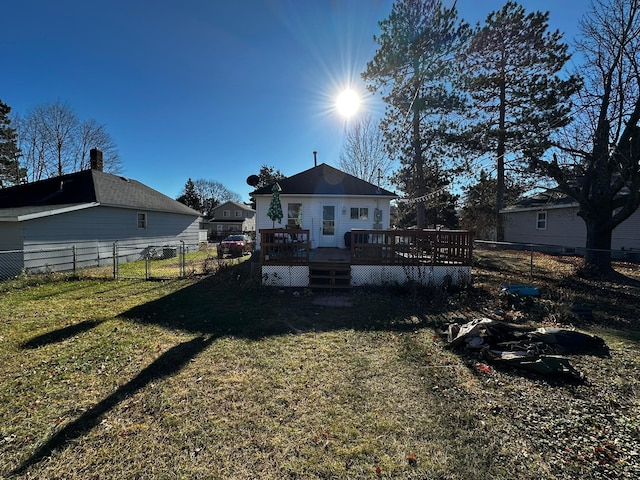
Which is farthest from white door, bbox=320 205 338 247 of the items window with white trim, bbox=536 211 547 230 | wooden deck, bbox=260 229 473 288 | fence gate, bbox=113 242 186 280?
window with white trim, bbox=536 211 547 230

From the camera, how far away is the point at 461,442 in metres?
2.42

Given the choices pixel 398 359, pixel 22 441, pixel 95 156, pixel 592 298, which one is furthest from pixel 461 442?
pixel 95 156

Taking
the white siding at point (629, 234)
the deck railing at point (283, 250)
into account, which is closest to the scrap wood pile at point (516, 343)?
the deck railing at point (283, 250)

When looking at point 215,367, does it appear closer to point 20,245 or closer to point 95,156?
point 20,245

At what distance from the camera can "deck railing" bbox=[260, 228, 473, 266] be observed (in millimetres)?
8109

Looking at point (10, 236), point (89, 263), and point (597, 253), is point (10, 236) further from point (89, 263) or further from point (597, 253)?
point (597, 253)

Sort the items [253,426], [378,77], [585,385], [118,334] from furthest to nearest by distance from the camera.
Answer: [378,77]
[118,334]
[585,385]
[253,426]

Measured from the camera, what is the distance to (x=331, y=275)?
816cm

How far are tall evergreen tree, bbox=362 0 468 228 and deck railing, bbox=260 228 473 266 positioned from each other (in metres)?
8.48

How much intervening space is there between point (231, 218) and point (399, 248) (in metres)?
40.0

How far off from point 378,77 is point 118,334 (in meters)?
18.3

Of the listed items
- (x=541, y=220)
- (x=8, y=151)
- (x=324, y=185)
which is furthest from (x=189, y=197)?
(x=541, y=220)

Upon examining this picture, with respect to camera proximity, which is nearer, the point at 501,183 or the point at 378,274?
the point at 378,274

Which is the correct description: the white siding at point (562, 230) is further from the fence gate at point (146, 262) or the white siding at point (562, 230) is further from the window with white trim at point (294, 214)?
the fence gate at point (146, 262)
